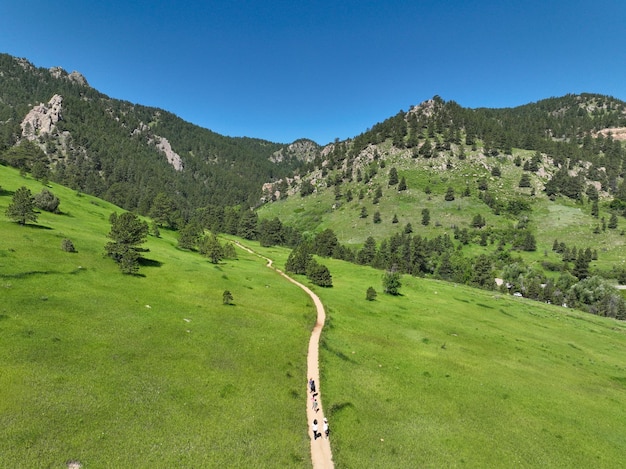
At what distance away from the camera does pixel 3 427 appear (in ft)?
69.5

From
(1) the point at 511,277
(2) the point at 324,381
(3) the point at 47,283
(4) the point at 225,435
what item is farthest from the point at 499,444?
(1) the point at 511,277

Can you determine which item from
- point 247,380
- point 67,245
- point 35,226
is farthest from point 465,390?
point 35,226

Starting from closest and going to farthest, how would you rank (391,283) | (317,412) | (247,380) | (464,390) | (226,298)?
(317,412)
(247,380)
(464,390)
(226,298)
(391,283)

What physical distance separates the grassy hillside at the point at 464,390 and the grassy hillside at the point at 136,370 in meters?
5.76

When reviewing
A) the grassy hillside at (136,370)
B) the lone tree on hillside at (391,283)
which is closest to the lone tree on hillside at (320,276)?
the lone tree on hillside at (391,283)

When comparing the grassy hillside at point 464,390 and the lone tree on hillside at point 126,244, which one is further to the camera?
the lone tree on hillside at point 126,244

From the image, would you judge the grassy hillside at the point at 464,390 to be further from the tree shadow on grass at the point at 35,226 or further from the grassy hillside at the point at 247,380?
the tree shadow on grass at the point at 35,226

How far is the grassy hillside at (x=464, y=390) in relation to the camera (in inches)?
1134

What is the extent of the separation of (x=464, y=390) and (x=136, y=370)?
35.9m

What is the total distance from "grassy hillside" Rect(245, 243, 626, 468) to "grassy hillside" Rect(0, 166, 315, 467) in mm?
5758

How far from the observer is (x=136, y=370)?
30.6 m

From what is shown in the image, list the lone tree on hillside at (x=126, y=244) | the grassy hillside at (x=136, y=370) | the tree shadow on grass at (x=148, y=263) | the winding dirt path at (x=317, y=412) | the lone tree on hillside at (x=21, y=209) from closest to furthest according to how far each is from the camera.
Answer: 1. the grassy hillside at (x=136, y=370)
2. the winding dirt path at (x=317, y=412)
3. the lone tree on hillside at (x=126, y=244)
4. the lone tree on hillside at (x=21, y=209)
5. the tree shadow on grass at (x=148, y=263)

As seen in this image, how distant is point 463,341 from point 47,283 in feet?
213

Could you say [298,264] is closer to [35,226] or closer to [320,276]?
[320,276]
